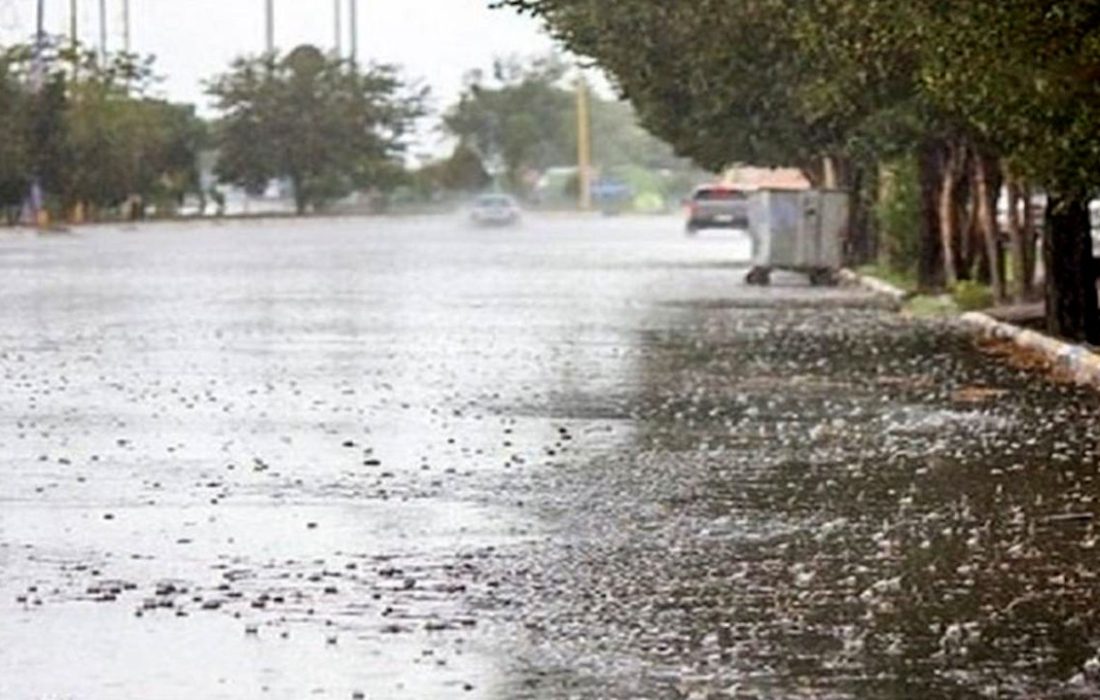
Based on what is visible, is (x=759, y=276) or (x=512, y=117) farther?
(x=512, y=117)

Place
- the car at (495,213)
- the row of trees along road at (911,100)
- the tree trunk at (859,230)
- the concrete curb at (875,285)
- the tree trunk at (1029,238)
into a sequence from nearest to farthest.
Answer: the row of trees along road at (911,100)
the tree trunk at (1029,238)
the concrete curb at (875,285)
the tree trunk at (859,230)
the car at (495,213)

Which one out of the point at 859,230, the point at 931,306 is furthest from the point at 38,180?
the point at 931,306

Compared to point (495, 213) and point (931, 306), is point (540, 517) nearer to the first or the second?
point (931, 306)

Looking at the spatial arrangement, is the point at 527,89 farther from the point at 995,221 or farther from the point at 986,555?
the point at 986,555

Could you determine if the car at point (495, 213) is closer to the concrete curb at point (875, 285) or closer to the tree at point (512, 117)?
the tree at point (512, 117)

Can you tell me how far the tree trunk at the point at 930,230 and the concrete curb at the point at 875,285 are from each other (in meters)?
0.43

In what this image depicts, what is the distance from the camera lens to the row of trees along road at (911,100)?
80.1ft

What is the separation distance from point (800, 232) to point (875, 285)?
13.7ft

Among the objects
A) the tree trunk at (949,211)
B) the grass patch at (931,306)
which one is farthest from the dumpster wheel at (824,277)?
the grass patch at (931,306)

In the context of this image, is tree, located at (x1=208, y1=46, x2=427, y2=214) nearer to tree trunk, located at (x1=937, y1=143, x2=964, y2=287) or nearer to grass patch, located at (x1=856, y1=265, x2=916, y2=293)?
grass patch, located at (x1=856, y1=265, x2=916, y2=293)

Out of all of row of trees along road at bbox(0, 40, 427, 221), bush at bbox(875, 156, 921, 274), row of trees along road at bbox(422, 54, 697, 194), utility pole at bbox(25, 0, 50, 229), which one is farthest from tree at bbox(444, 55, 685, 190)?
bush at bbox(875, 156, 921, 274)

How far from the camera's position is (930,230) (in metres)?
44.9

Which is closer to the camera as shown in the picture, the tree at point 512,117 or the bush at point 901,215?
the bush at point 901,215

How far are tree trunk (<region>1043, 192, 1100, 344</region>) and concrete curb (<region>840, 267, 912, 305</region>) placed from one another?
1093 centimetres
